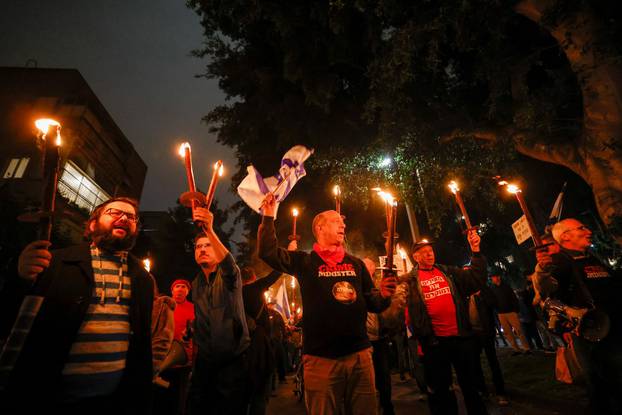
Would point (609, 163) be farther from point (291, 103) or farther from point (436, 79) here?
point (291, 103)

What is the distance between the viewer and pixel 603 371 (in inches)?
129

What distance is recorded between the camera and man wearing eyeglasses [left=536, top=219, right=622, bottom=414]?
3238 millimetres

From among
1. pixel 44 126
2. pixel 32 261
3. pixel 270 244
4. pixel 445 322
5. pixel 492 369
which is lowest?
pixel 492 369

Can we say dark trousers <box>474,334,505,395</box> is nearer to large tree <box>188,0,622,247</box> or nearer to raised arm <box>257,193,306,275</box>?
large tree <box>188,0,622,247</box>

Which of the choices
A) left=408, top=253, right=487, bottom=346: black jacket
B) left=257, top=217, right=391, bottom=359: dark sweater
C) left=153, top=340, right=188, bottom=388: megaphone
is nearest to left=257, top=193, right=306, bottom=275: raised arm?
left=257, top=217, right=391, bottom=359: dark sweater

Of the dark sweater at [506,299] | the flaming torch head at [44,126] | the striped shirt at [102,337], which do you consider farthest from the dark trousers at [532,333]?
the flaming torch head at [44,126]

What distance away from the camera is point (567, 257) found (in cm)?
366

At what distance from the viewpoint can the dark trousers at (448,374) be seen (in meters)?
3.99

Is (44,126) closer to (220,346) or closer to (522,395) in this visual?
(220,346)

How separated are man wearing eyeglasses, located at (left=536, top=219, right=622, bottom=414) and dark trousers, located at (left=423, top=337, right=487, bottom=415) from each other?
3.84ft

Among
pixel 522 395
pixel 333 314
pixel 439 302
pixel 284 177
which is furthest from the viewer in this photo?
pixel 522 395

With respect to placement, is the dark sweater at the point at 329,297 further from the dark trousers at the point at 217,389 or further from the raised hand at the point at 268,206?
the dark trousers at the point at 217,389

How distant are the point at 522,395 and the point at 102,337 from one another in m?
6.60

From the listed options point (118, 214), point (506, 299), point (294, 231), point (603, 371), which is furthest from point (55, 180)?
point (506, 299)
